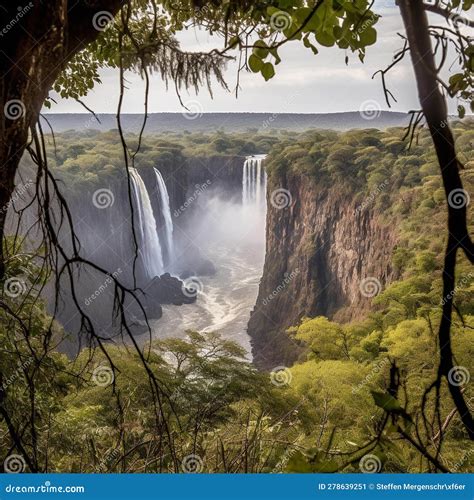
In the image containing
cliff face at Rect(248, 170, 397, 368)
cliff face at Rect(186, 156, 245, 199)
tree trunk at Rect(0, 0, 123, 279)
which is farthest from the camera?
cliff face at Rect(186, 156, 245, 199)

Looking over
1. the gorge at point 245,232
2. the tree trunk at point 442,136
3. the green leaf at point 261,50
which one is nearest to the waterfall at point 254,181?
the gorge at point 245,232

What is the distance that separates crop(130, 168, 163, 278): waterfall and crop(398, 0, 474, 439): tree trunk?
25.5m

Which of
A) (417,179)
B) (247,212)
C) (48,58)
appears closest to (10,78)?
(48,58)

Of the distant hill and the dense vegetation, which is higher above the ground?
the distant hill

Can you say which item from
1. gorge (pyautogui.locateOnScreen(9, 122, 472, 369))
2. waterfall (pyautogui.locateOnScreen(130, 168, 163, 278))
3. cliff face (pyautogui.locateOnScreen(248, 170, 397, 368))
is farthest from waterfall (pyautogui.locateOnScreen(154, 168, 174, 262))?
cliff face (pyautogui.locateOnScreen(248, 170, 397, 368))

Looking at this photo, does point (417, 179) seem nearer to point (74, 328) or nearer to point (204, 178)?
point (74, 328)

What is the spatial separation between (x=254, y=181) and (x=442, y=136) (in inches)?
1302

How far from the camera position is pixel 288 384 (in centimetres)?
1084

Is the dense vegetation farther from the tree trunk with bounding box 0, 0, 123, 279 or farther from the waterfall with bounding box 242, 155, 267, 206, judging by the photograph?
the waterfall with bounding box 242, 155, 267, 206

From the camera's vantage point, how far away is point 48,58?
3.48 feet

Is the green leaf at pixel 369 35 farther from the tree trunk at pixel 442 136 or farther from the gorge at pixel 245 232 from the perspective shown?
the gorge at pixel 245 232

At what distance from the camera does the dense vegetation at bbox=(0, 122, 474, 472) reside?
4.14 feet

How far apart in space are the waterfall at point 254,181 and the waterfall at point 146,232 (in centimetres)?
627

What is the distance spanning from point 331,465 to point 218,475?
0.71 m
